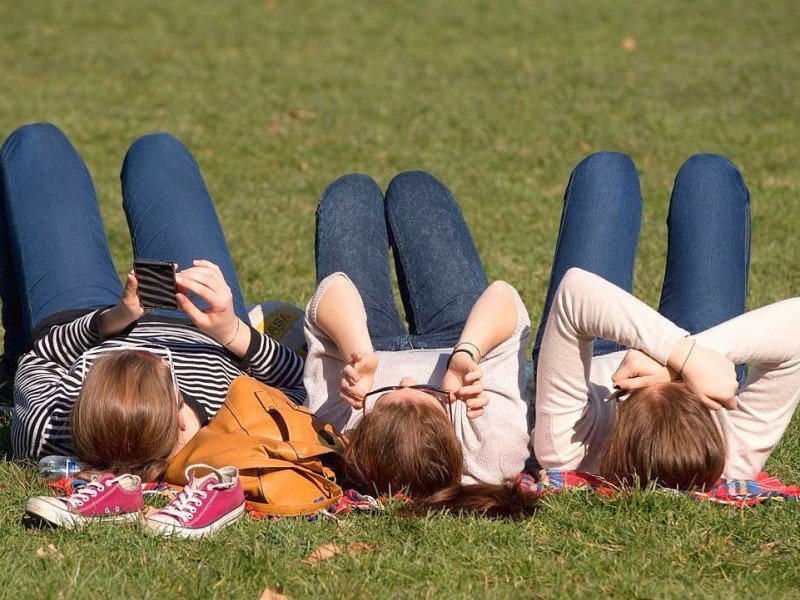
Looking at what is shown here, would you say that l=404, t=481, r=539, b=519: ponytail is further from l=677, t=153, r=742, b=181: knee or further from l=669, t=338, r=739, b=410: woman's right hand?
l=677, t=153, r=742, b=181: knee

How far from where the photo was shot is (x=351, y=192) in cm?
542

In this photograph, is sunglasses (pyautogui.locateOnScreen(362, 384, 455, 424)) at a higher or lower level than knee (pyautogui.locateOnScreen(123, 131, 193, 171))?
lower

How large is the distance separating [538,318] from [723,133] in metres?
4.78

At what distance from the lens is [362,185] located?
17.9 feet

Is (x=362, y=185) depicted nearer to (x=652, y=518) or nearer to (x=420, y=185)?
(x=420, y=185)

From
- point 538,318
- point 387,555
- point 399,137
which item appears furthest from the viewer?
point 399,137

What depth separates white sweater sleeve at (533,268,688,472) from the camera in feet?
13.1

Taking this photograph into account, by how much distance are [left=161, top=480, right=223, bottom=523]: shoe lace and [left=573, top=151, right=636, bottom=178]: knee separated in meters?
2.30

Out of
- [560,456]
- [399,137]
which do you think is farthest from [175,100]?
[560,456]

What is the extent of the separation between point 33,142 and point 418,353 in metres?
2.31

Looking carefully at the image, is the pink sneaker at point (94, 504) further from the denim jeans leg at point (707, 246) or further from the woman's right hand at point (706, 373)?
the denim jeans leg at point (707, 246)

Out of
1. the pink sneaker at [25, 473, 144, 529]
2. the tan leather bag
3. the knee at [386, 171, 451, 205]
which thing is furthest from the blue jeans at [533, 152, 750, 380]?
the pink sneaker at [25, 473, 144, 529]

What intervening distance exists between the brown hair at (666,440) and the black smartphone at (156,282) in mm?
1722

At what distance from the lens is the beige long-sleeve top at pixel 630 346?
399 cm
